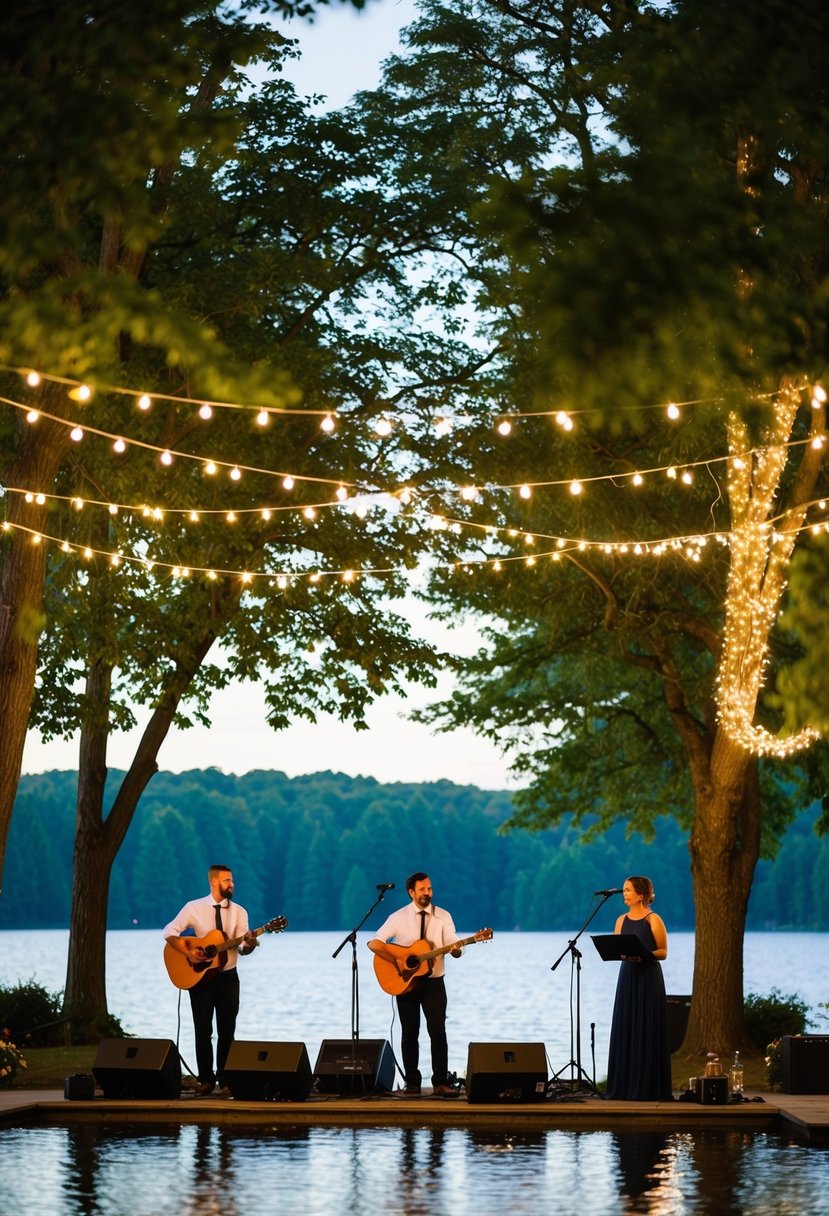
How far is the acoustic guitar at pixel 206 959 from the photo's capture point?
41.9 feet

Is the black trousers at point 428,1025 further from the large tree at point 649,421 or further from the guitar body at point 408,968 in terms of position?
the large tree at point 649,421

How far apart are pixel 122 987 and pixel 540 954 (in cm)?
4213

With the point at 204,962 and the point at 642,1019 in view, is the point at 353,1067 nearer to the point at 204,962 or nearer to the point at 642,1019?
the point at 204,962

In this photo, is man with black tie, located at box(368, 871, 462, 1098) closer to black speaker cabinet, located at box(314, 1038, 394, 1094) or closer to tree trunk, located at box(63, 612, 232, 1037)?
black speaker cabinet, located at box(314, 1038, 394, 1094)

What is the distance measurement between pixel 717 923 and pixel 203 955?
5901 mm

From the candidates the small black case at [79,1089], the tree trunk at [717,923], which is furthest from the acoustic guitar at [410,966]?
the tree trunk at [717,923]

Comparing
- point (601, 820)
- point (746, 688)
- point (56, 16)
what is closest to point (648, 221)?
point (56, 16)

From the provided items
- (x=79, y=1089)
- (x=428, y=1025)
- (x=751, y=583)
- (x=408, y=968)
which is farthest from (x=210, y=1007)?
(x=751, y=583)

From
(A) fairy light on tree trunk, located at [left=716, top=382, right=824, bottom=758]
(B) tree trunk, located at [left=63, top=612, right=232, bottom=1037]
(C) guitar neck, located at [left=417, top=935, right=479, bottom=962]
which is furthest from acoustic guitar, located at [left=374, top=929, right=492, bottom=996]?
(B) tree trunk, located at [left=63, top=612, right=232, bottom=1037]

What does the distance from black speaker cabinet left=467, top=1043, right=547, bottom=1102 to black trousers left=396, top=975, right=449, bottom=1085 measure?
447 millimetres

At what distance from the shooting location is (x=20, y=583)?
13750mm

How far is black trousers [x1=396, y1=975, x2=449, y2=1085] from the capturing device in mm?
12836

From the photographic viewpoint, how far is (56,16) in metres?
5.60

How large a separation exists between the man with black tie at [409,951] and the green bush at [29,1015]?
6272mm
